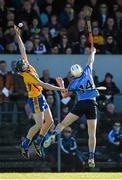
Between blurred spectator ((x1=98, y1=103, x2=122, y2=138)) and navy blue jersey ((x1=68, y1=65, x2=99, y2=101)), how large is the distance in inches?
150

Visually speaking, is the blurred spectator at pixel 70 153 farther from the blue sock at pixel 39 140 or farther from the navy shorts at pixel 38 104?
the navy shorts at pixel 38 104

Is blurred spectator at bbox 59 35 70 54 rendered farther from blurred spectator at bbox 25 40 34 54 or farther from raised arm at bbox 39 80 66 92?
raised arm at bbox 39 80 66 92

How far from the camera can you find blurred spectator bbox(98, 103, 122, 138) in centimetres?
2395

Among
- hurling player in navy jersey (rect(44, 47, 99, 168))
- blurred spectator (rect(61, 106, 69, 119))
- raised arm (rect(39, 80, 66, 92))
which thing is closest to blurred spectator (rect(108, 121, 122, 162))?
blurred spectator (rect(61, 106, 69, 119))

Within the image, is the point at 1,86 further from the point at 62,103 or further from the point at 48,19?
the point at 48,19

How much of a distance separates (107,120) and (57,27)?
12.4 ft

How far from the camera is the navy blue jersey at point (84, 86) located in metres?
20.0

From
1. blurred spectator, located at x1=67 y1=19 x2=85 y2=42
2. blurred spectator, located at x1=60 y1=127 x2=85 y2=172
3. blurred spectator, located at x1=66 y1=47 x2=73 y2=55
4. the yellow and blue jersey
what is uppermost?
blurred spectator, located at x1=67 y1=19 x2=85 y2=42

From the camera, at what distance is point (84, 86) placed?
65.7ft

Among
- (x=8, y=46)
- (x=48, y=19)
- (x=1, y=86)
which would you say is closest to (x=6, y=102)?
(x=1, y=86)

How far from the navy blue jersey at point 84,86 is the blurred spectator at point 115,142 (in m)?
3.87

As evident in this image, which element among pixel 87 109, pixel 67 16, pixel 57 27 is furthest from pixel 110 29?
pixel 87 109

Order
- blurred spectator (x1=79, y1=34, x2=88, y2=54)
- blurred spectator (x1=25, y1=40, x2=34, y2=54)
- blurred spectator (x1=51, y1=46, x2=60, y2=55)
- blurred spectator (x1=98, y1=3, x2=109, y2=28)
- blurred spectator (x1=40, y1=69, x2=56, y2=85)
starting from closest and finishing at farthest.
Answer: blurred spectator (x1=40, y1=69, x2=56, y2=85), blurred spectator (x1=25, y1=40, x2=34, y2=54), blurred spectator (x1=51, y1=46, x2=60, y2=55), blurred spectator (x1=79, y1=34, x2=88, y2=54), blurred spectator (x1=98, y1=3, x2=109, y2=28)

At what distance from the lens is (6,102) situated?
77.8 ft
